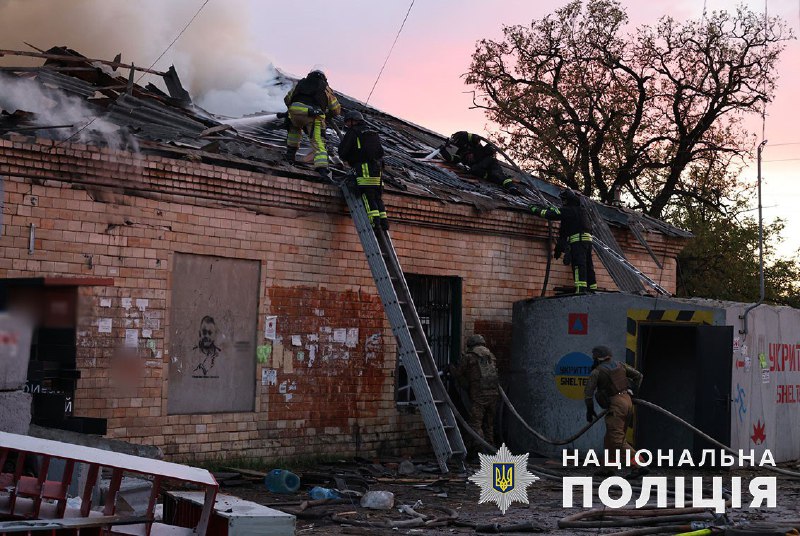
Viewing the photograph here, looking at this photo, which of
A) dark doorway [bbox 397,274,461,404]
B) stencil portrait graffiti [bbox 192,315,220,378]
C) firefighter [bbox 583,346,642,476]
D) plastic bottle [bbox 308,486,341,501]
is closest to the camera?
plastic bottle [bbox 308,486,341,501]

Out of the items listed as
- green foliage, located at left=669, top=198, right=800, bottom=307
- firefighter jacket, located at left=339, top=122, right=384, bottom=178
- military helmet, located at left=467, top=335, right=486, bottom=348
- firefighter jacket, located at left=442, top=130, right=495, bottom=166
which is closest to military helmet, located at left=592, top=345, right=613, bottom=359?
military helmet, located at left=467, top=335, right=486, bottom=348

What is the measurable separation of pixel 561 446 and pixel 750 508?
4.12 m

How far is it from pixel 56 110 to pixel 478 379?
600 cm

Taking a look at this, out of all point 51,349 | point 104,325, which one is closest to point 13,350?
point 51,349

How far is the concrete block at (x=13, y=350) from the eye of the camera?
6.96m

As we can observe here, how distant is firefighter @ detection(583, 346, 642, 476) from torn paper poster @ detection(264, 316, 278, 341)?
3751 millimetres

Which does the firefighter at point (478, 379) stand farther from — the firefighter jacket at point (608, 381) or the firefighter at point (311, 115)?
the firefighter at point (311, 115)

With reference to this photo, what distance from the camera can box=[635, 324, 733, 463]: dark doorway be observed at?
13.7 meters

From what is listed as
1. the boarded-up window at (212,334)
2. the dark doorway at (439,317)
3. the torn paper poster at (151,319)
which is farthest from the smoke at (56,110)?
the dark doorway at (439,317)

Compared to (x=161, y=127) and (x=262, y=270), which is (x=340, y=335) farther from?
(x=161, y=127)

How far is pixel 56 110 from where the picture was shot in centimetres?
1198

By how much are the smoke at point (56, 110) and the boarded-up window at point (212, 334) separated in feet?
5.00

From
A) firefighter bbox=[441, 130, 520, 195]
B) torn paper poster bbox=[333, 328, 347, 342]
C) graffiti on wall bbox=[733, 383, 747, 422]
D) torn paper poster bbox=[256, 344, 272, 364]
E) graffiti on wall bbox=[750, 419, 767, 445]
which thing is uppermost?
firefighter bbox=[441, 130, 520, 195]

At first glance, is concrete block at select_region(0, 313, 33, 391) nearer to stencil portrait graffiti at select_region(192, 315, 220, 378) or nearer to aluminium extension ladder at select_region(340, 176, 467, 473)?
stencil portrait graffiti at select_region(192, 315, 220, 378)
